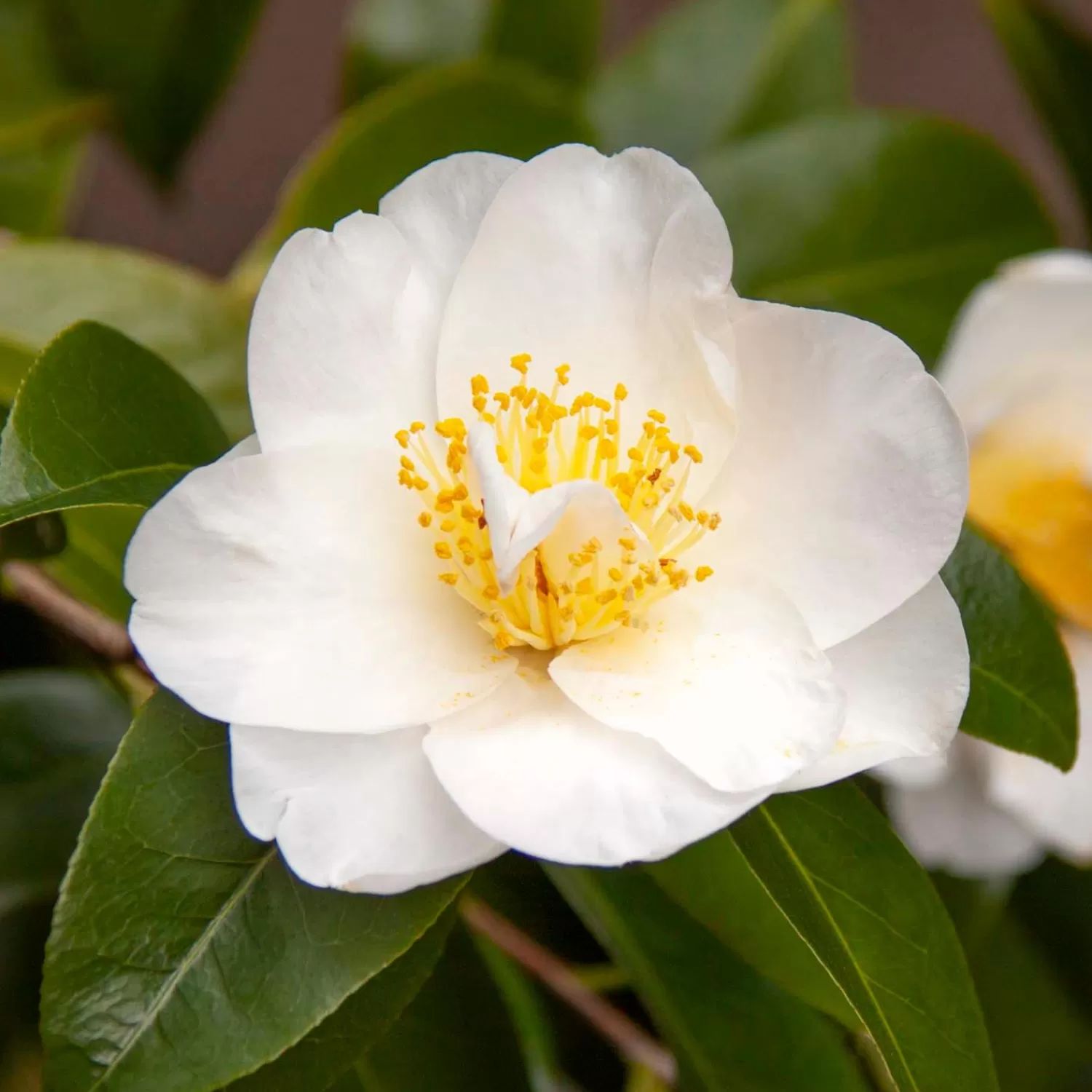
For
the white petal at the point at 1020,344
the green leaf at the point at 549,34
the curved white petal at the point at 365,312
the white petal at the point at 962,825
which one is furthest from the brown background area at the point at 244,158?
the curved white petal at the point at 365,312

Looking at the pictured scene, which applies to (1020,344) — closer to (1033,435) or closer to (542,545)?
(1033,435)

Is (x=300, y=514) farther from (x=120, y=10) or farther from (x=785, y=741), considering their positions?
(x=120, y=10)

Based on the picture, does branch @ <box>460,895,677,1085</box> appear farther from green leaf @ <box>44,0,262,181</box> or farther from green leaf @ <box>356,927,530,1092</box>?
green leaf @ <box>44,0,262,181</box>

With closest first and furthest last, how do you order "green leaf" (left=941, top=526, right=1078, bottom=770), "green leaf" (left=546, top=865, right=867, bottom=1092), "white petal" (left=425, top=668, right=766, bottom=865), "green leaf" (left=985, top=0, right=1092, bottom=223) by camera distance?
"white petal" (left=425, top=668, right=766, bottom=865)
"green leaf" (left=941, top=526, right=1078, bottom=770)
"green leaf" (left=546, top=865, right=867, bottom=1092)
"green leaf" (left=985, top=0, right=1092, bottom=223)

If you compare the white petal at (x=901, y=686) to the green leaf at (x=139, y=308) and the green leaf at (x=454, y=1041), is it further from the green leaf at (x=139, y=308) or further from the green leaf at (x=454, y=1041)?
the green leaf at (x=139, y=308)

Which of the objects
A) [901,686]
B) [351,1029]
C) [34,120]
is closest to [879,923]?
[901,686]

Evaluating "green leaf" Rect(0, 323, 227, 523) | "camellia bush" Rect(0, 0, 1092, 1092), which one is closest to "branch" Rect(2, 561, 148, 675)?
"camellia bush" Rect(0, 0, 1092, 1092)

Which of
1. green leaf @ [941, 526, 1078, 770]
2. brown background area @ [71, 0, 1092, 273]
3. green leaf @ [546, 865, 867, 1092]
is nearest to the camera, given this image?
green leaf @ [941, 526, 1078, 770]
